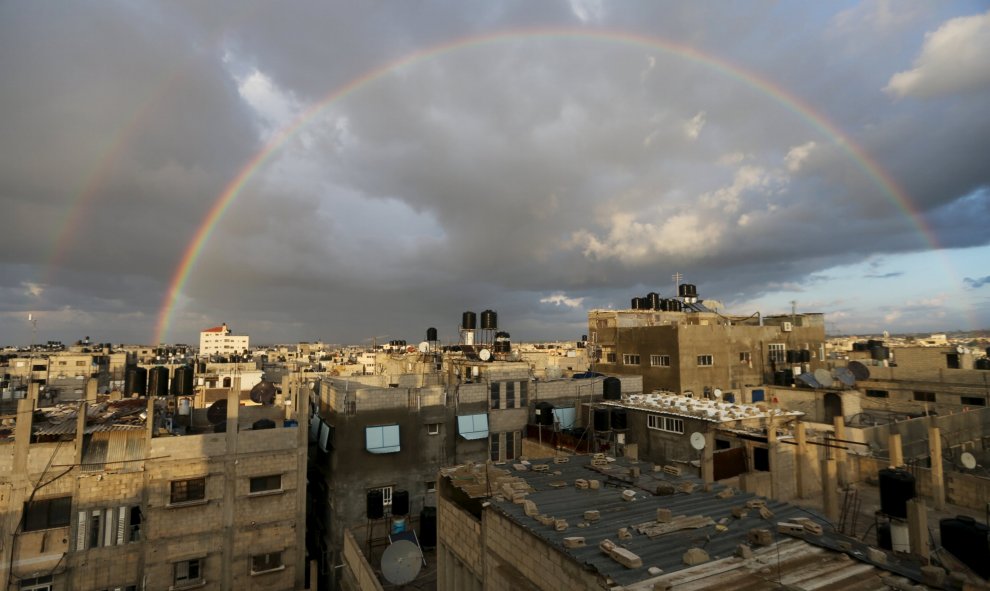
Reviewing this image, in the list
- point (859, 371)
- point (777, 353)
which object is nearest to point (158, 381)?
point (859, 371)

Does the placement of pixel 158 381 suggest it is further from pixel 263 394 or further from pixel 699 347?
pixel 699 347

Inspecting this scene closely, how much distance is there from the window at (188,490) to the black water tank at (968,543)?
115 feet

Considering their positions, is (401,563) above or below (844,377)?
below

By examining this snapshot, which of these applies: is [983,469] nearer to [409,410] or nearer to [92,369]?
[409,410]

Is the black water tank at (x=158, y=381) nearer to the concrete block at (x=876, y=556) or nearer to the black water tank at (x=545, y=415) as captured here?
the black water tank at (x=545, y=415)

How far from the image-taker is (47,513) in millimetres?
27703

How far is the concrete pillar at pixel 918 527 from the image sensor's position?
43.0ft

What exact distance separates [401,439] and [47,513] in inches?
788

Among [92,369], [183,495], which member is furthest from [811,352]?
A: [92,369]

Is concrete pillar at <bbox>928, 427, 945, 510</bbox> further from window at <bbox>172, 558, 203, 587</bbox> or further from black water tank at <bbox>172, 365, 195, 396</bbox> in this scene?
black water tank at <bbox>172, 365, 195, 396</bbox>

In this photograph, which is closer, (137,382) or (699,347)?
(137,382)

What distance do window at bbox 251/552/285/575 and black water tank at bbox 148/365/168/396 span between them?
1480 cm

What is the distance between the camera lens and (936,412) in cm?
4781

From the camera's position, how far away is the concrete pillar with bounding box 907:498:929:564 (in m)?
13.1
